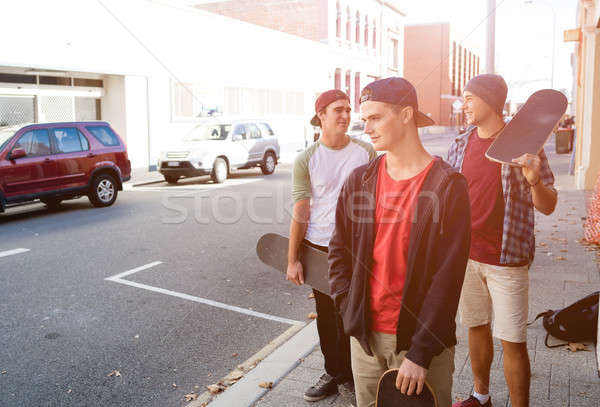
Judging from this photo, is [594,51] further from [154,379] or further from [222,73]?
[222,73]

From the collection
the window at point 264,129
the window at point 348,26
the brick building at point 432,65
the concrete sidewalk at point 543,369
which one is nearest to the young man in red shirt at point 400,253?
the concrete sidewalk at point 543,369

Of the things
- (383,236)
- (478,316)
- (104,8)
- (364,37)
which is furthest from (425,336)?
(364,37)

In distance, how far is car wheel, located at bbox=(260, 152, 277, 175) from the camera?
20086 millimetres

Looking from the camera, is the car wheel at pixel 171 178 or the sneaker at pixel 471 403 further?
the car wheel at pixel 171 178

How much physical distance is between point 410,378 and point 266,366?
2276 mm

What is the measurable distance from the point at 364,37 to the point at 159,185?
35.0 metres

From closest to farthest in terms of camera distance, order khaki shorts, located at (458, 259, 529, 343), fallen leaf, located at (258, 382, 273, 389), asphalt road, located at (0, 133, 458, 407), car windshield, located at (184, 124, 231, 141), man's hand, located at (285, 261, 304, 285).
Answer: khaki shorts, located at (458, 259, 529, 343) < man's hand, located at (285, 261, 304, 285) < fallen leaf, located at (258, 382, 273, 389) < asphalt road, located at (0, 133, 458, 407) < car windshield, located at (184, 124, 231, 141)

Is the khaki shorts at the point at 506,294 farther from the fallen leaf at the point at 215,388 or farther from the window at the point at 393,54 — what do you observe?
the window at the point at 393,54

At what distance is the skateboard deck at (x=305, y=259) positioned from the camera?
313 centimetres

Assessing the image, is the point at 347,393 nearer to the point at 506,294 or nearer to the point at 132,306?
the point at 506,294

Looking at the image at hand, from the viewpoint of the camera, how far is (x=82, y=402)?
3.81 meters

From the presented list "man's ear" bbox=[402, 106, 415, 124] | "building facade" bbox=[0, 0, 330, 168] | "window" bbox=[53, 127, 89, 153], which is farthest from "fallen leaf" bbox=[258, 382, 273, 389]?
"building facade" bbox=[0, 0, 330, 168]

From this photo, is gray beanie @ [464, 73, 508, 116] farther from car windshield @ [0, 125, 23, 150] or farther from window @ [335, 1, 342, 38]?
window @ [335, 1, 342, 38]

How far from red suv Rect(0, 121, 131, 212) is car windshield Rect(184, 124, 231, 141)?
493 centimetres
